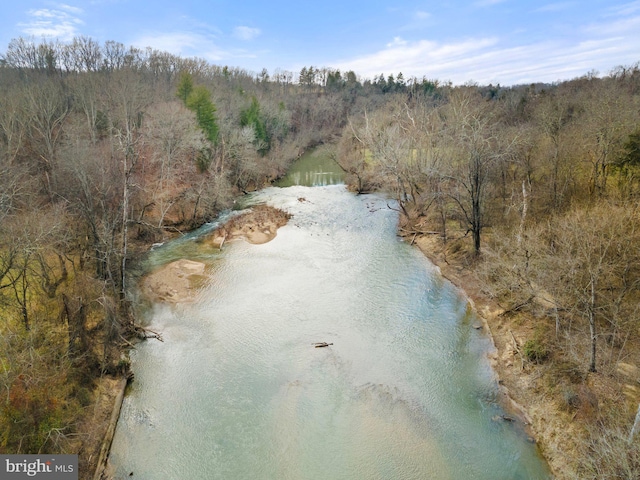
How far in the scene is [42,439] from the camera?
1089cm

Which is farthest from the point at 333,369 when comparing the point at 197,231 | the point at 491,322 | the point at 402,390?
the point at 197,231

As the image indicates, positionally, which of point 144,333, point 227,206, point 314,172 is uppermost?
point 314,172

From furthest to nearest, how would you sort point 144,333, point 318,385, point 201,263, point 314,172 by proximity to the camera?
point 314,172 < point 201,263 < point 144,333 < point 318,385

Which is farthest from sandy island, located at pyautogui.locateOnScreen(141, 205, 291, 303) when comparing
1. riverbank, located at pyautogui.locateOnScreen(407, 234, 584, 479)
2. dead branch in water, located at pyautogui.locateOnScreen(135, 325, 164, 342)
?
riverbank, located at pyautogui.locateOnScreen(407, 234, 584, 479)

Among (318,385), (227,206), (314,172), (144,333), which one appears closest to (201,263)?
(144,333)

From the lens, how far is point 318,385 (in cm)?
1598

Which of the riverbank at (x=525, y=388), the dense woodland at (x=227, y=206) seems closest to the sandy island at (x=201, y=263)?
the dense woodland at (x=227, y=206)

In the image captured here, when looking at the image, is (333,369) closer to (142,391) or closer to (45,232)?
(142,391)

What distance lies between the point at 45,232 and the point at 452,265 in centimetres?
2291

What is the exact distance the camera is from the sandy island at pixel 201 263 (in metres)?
22.7

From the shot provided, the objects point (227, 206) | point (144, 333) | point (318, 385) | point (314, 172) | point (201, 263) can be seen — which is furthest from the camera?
point (314, 172)

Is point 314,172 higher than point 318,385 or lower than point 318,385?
higher

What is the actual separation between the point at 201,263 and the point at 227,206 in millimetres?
12631

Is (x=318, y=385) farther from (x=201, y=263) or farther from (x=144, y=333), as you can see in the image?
→ (x=201, y=263)
